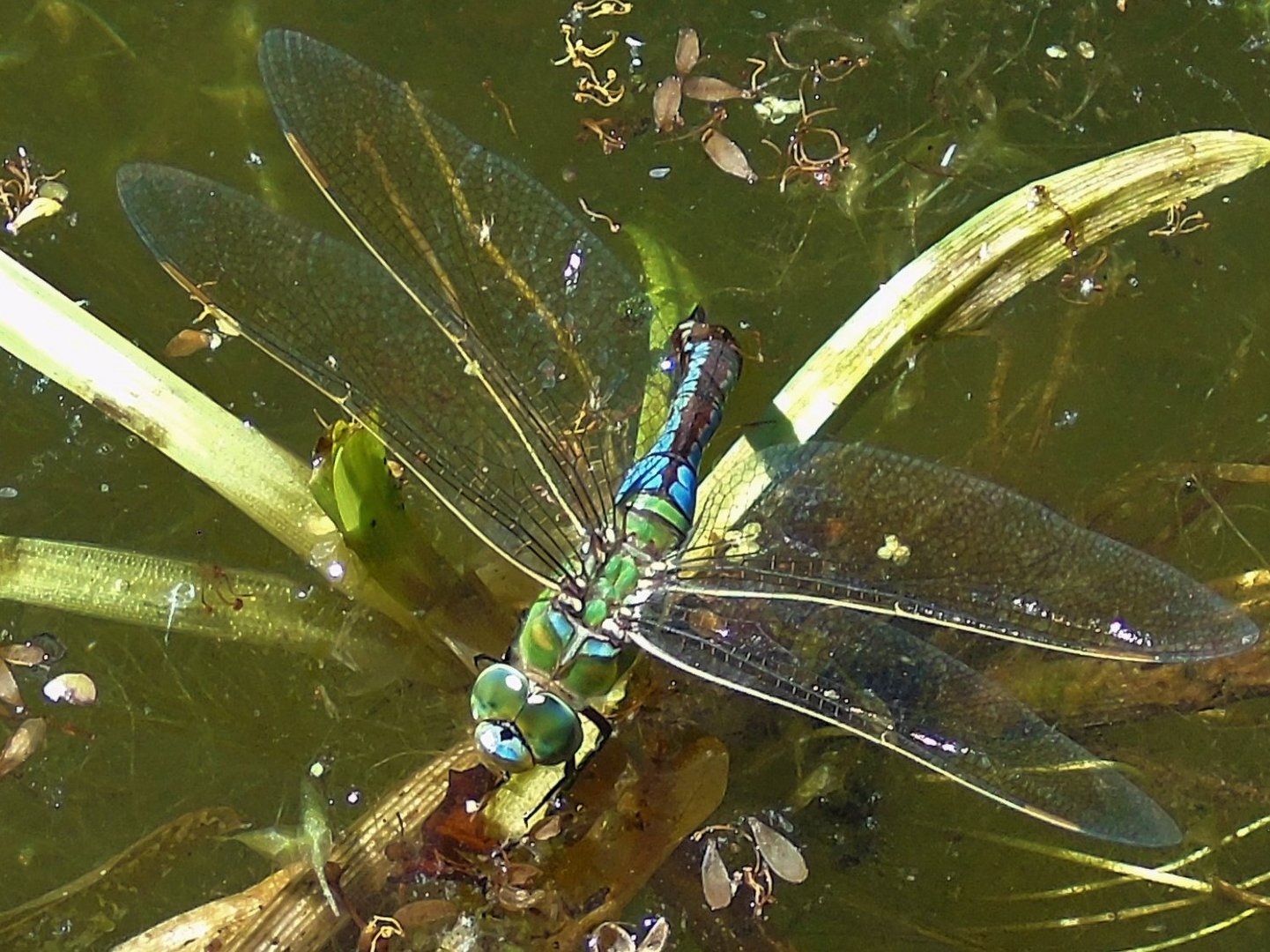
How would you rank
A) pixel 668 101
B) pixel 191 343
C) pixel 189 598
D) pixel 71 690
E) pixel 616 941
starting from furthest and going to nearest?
pixel 668 101
pixel 191 343
pixel 71 690
pixel 189 598
pixel 616 941

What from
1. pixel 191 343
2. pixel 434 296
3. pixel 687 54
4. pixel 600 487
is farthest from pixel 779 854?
pixel 687 54

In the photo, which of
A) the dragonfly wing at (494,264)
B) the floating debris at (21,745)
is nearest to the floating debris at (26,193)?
the dragonfly wing at (494,264)

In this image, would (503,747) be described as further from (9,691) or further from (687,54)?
(687,54)

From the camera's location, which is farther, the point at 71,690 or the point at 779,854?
the point at 71,690

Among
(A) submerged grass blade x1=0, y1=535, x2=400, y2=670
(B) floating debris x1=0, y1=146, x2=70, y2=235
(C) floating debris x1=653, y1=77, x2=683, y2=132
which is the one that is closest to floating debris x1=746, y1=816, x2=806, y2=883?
(A) submerged grass blade x1=0, y1=535, x2=400, y2=670

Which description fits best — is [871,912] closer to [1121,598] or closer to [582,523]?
[1121,598]

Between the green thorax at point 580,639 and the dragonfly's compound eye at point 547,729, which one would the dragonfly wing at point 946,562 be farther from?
the dragonfly's compound eye at point 547,729

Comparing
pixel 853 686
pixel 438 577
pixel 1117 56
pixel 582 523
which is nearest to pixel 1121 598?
pixel 853 686

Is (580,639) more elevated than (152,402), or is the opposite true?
(152,402)
